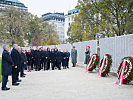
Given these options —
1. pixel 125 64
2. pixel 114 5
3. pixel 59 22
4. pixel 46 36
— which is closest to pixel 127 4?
pixel 114 5

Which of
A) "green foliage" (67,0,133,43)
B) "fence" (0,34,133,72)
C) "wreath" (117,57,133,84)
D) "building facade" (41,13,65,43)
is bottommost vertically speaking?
"wreath" (117,57,133,84)

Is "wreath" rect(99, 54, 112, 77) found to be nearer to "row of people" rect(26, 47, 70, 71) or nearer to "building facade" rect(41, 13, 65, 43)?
"row of people" rect(26, 47, 70, 71)

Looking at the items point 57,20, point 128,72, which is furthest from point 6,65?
point 57,20

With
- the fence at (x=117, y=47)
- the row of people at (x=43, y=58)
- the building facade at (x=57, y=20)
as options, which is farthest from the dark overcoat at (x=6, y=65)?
the building facade at (x=57, y=20)

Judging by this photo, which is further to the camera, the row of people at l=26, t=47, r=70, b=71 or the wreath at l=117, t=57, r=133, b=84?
the row of people at l=26, t=47, r=70, b=71

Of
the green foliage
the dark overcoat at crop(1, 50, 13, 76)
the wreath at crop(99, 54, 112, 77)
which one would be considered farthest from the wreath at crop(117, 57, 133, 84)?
the green foliage

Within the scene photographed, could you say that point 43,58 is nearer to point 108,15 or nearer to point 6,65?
point 6,65

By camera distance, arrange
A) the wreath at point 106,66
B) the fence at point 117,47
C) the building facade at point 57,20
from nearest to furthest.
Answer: the fence at point 117,47 < the wreath at point 106,66 < the building facade at point 57,20

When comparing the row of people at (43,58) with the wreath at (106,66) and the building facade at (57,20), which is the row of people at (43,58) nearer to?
the wreath at (106,66)

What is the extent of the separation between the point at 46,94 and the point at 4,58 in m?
2.50

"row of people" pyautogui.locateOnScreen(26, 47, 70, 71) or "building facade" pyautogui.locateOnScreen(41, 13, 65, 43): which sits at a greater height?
"building facade" pyautogui.locateOnScreen(41, 13, 65, 43)

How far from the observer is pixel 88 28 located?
Answer: 81.9 feet

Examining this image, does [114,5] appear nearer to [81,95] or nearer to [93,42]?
[93,42]

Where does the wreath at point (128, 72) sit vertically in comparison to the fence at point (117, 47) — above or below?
below
